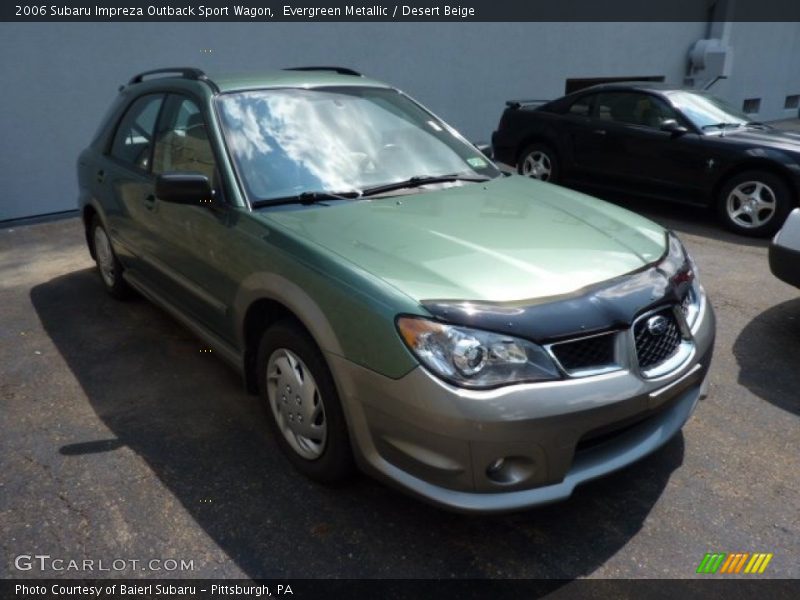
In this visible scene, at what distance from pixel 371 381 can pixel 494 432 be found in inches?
17.7

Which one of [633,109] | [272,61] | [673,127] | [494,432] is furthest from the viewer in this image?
[272,61]

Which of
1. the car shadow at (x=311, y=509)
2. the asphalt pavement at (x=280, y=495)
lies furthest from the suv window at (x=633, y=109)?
the car shadow at (x=311, y=509)

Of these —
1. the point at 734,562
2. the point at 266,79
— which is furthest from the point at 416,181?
the point at 734,562

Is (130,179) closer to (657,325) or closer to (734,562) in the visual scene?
(657,325)

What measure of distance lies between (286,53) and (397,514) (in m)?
7.12

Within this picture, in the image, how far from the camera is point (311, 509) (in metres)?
2.64

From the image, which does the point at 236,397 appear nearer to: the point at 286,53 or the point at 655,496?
the point at 655,496

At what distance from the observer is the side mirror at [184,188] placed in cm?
291

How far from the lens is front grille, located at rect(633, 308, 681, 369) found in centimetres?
236

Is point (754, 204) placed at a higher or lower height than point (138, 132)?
lower

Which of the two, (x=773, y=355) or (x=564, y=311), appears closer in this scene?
(x=564, y=311)

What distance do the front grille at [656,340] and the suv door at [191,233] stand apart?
5.75 ft

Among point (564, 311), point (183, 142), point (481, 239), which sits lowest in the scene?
point (564, 311)

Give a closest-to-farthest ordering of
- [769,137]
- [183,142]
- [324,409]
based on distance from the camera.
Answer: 1. [324,409]
2. [183,142]
3. [769,137]
